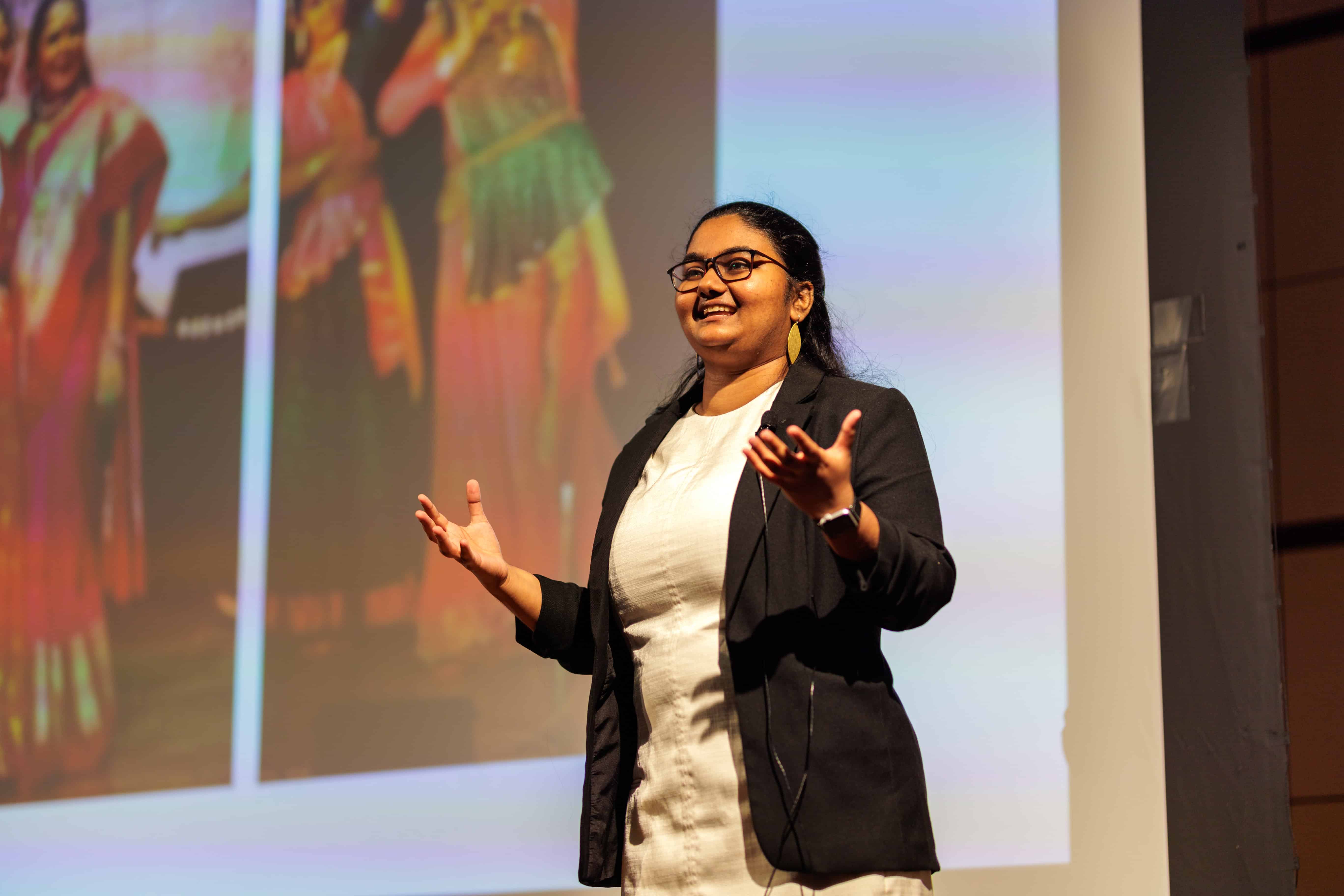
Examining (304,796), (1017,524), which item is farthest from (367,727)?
(1017,524)

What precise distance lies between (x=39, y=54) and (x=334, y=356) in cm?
135

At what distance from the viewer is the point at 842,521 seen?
1190 mm

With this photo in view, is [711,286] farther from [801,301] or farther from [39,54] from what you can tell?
[39,54]

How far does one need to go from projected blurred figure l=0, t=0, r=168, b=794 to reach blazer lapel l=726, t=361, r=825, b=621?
2.07 m

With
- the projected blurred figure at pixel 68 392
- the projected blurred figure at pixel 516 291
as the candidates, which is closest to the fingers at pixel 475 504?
the projected blurred figure at pixel 516 291

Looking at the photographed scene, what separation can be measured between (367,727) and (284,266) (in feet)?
3.64

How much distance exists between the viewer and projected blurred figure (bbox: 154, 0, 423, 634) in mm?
2811

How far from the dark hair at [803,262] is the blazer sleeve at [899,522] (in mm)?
196

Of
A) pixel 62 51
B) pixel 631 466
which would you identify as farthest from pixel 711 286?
pixel 62 51

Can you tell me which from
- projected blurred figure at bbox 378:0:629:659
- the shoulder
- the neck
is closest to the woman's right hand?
the neck

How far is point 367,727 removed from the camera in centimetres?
267

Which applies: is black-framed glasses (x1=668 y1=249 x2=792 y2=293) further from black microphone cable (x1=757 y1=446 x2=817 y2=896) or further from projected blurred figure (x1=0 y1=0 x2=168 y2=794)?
projected blurred figure (x1=0 y1=0 x2=168 y2=794)

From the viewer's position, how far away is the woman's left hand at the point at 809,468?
46.2 inches

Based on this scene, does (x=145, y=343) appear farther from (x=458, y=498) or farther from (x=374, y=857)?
(x=374, y=857)
